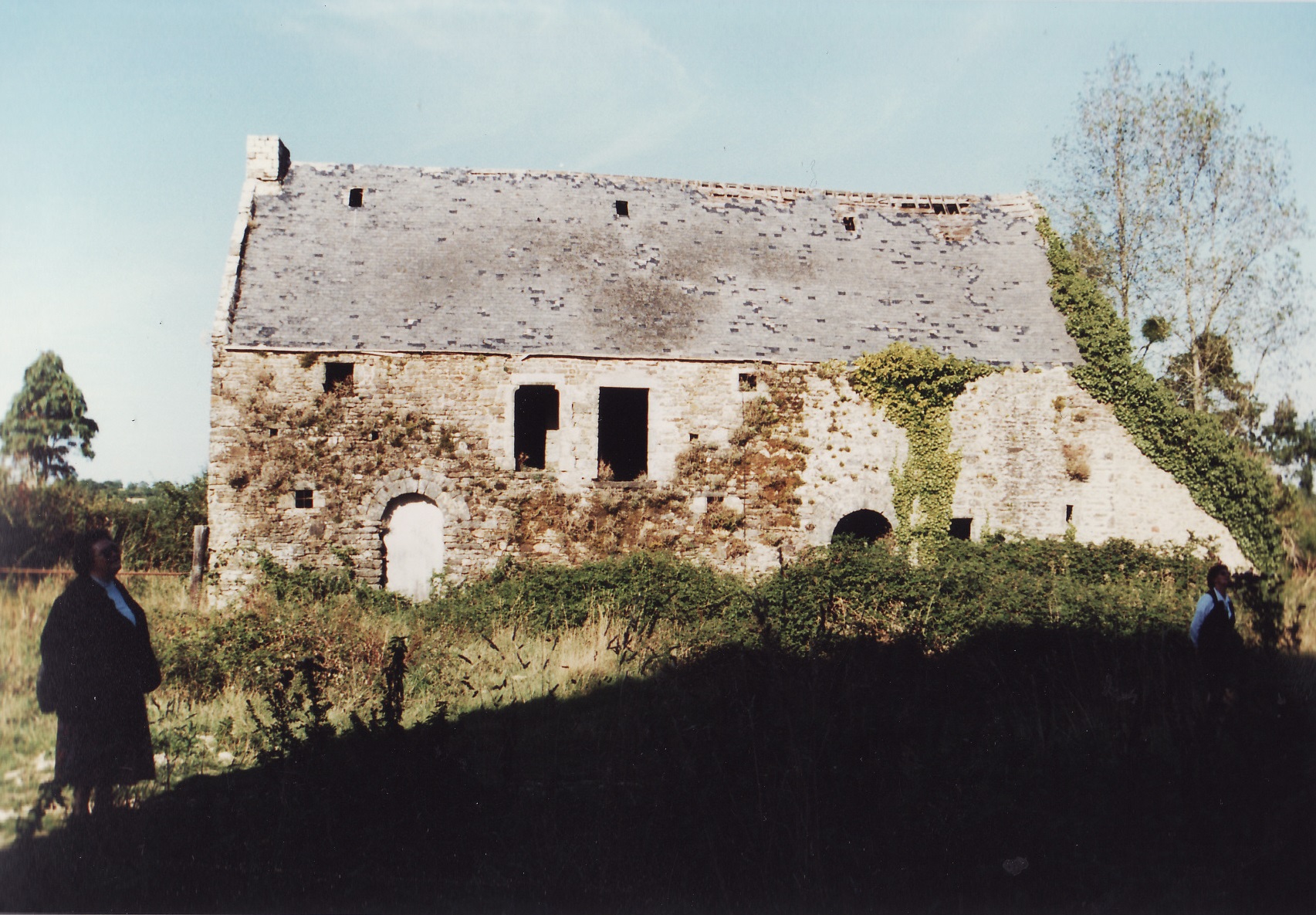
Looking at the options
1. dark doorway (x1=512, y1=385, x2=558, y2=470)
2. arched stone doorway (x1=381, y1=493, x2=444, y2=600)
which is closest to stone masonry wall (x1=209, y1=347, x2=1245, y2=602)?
arched stone doorway (x1=381, y1=493, x2=444, y2=600)

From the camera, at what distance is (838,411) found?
14.1m

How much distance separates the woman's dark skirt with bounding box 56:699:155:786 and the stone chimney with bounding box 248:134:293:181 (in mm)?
12844

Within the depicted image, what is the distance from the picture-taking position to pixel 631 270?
15141 millimetres

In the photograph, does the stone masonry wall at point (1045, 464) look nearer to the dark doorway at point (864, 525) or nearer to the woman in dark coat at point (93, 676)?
the dark doorway at point (864, 525)

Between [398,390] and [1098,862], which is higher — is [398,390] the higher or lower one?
the higher one

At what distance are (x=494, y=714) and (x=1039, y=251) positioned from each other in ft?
47.2

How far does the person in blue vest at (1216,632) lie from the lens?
6211 mm

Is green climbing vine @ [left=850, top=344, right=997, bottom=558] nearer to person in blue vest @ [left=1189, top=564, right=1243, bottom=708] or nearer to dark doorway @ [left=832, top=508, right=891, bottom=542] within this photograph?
dark doorway @ [left=832, top=508, right=891, bottom=542]

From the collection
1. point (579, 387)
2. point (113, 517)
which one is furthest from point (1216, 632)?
point (113, 517)

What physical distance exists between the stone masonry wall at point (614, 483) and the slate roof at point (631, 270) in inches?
21.0

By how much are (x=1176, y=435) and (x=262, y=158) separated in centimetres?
1681

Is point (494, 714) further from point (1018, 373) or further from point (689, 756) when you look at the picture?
point (1018, 373)

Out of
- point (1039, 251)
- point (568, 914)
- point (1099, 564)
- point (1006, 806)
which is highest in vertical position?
point (1039, 251)

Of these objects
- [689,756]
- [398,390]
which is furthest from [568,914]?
[398,390]
